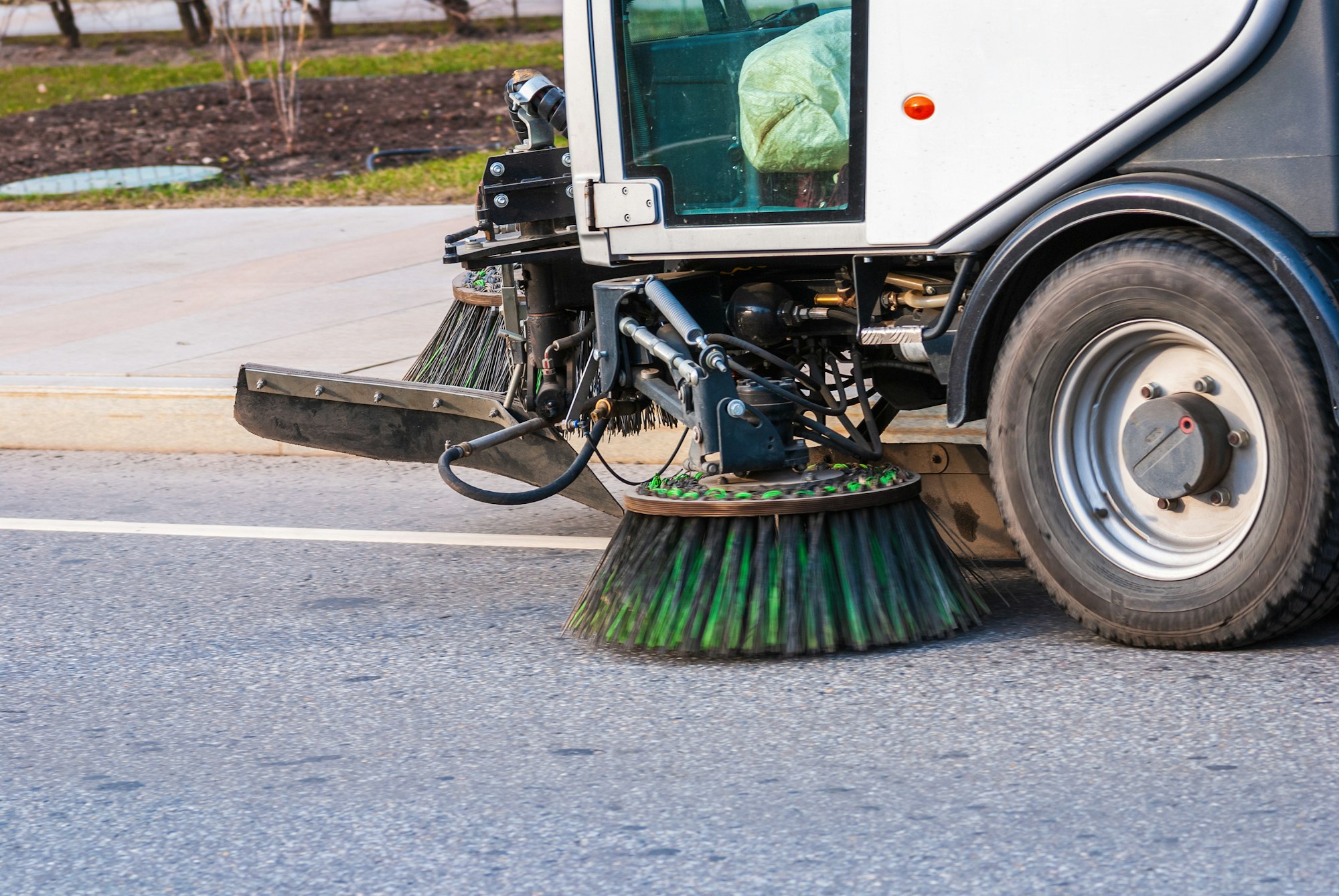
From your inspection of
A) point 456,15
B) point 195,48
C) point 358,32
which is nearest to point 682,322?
point 456,15

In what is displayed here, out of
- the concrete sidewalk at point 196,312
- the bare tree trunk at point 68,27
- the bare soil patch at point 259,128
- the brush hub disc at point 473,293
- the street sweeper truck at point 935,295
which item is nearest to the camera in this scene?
the street sweeper truck at point 935,295

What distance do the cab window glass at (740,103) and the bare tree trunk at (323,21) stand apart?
61.2ft

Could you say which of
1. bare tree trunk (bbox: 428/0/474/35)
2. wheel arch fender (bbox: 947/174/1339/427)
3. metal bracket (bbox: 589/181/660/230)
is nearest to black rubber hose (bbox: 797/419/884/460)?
wheel arch fender (bbox: 947/174/1339/427)

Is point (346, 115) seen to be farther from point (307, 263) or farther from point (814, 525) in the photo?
point (814, 525)

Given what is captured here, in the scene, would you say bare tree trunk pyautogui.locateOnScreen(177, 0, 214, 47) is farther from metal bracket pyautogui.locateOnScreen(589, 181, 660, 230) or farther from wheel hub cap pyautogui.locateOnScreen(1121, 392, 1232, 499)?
wheel hub cap pyautogui.locateOnScreen(1121, 392, 1232, 499)

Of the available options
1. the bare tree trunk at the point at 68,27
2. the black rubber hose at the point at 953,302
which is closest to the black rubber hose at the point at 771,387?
the black rubber hose at the point at 953,302

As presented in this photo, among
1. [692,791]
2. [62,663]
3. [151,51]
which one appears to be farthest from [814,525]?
[151,51]

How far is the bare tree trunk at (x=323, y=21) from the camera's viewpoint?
21797mm

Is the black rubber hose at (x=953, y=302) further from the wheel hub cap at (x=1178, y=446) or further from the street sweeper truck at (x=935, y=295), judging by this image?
the wheel hub cap at (x=1178, y=446)

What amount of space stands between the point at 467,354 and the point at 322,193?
682cm

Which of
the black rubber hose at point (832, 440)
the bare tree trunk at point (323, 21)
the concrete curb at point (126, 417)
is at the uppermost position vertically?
the bare tree trunk at point (323, 21)

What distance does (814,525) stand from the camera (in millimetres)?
3773

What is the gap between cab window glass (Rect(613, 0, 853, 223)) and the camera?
388 centimetres

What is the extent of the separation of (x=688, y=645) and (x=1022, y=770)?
927 mm
